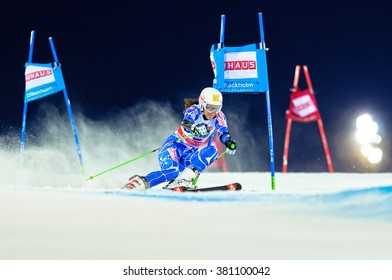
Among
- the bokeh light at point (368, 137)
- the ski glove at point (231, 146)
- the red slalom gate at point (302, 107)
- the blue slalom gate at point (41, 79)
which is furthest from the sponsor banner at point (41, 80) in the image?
the bokeh light at point (368, 137)

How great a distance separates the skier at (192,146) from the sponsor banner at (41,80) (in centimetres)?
225

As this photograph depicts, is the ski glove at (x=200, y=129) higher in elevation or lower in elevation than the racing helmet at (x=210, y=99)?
lower

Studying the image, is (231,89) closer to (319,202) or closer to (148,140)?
(319,202)

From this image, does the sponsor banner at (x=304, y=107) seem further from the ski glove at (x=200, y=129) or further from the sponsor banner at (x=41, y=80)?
the ski glove at (x=200, y=129)

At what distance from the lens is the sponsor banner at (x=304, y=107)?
12414 millimetres

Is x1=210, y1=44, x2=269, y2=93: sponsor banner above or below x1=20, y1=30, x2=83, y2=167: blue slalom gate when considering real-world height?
below

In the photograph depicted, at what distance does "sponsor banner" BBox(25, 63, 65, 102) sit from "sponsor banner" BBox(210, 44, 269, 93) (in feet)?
8.17

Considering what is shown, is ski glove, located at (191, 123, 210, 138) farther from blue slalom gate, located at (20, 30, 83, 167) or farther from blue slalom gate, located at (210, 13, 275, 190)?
blue slalom gate, located at (20, 30, 83, 167)

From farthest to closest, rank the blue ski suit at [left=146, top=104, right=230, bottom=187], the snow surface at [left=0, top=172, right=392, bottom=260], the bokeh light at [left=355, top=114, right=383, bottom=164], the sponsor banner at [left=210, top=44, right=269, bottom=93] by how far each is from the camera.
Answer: the bokeh light at [left=355, top=114, right=383, bottom=164] < the sponsor banner at [left=210, top=44, right=269, bottom=93] < the blue ski suit at [left=146, top=104, right=230, bottom=187] < the snow surface at [left=0, top=172, right=392, bottom=260]

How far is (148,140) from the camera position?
900 centimetres

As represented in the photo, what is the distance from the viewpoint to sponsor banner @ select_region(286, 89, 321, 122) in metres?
12.4

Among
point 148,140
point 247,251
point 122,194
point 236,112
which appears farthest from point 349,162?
point 247,251

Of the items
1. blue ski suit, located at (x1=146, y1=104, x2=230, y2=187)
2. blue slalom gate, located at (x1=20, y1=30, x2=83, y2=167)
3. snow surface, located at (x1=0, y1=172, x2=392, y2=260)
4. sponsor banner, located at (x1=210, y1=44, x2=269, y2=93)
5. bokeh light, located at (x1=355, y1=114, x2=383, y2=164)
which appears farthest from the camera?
bokeh light, located at (x1=355, y1=114, x2=383, y2=164)

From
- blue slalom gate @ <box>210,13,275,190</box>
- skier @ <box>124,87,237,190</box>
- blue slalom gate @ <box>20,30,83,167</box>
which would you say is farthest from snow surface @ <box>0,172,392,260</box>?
blue slalom gate @ <box>20,30,83,167</box>
